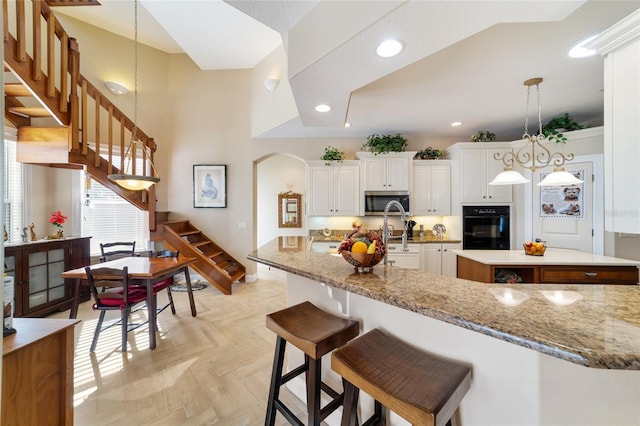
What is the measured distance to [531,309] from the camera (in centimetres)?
92

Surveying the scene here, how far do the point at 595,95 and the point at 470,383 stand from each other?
12.8 feet

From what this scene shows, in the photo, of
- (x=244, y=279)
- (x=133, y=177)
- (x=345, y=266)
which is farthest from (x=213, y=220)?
(x=345, y=266)

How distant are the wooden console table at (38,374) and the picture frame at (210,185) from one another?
356 centimetres

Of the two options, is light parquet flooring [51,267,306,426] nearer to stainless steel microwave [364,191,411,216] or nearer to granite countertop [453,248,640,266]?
granite countertop [453,248,640,266]

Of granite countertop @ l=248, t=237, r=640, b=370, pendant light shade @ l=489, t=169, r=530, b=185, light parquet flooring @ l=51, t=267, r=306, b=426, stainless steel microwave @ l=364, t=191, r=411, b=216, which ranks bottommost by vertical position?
light parquet flooring @ l=51, t=267, r=306, b=426

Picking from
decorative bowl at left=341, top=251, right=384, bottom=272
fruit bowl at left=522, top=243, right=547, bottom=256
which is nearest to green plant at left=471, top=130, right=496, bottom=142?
fruit bowl at left=522, top=243, right=547, bottom=256

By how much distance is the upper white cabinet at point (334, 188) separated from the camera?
4.37 m

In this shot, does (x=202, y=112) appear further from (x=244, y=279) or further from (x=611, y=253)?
(x=611, y=253)

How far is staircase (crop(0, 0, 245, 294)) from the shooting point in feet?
8.16

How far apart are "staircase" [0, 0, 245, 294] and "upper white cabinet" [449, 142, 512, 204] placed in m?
4.16

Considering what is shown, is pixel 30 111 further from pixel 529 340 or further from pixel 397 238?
pixel 397 238

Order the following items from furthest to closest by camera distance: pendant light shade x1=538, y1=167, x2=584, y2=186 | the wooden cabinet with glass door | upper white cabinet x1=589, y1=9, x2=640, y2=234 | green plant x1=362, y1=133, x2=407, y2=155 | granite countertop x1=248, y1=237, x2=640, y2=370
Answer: green plant x1=362, y1=133, x2=407, y2=155, the wooden cabinet with glass door, pendant light shade x1=538, y1=167, x2=584, y2=186, upper white cabinet x1=589, y1=9, x2=640, y2=234, granite countertop x1=248, y1=237, x2=640, y2=370

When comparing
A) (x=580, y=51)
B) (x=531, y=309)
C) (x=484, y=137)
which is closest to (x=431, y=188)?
(x=484, y=137)

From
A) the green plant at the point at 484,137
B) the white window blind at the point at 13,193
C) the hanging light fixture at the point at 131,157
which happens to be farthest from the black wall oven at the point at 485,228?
the white window blind at the point at 13,193
